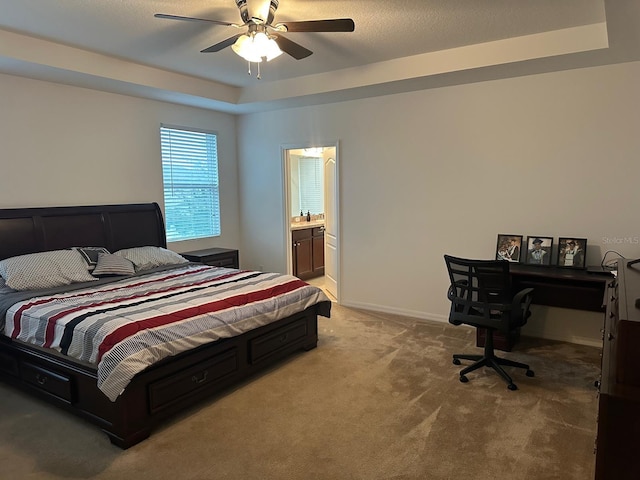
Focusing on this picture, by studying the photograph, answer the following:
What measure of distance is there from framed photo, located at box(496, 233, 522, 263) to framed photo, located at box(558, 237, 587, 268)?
350mm

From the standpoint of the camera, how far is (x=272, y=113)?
5.79m

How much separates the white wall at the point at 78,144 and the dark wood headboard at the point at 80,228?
5.1 inches

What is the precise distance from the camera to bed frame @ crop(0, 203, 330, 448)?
2.61 m

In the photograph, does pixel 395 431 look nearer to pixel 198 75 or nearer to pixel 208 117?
pixel 198 75

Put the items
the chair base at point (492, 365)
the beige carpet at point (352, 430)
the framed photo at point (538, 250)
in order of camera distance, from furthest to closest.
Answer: the framed photo at point (538, 250)
the chair base at point (492, 365)
the beige carpet at point (352, 430)

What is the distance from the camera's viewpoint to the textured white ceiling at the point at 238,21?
9.74ft

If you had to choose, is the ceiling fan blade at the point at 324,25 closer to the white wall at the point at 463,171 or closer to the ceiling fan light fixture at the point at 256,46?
the ceiling fan light fixture at the point at 256,46

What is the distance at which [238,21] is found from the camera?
10.9 feet

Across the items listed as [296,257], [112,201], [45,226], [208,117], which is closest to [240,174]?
[208,117]

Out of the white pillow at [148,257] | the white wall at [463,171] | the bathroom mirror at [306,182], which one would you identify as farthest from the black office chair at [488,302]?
the bathroom mirror at [306,182]

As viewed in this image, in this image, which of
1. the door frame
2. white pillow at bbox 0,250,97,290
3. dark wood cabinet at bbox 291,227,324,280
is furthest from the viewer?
dark wood cabinet at bbox 291,227,324,280

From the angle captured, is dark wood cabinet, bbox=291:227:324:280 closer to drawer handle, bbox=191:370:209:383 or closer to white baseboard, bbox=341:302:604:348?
white baseboard, bbox=341:302:604:348

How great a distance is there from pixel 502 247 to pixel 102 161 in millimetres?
4141

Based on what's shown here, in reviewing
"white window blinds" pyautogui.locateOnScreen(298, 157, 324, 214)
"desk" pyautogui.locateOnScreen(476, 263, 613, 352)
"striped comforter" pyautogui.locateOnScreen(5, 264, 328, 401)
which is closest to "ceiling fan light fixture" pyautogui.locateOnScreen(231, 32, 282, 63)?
"striped comforter" pyautogui.locateOnScreen(5, 264, 328, 401)
